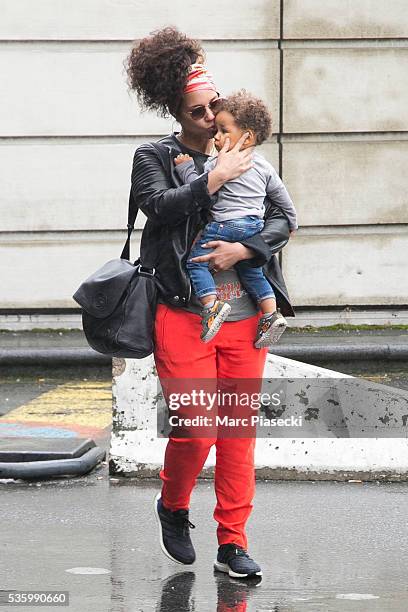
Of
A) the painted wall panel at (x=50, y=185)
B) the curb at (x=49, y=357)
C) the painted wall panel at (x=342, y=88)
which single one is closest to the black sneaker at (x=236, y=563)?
the curb at (x=49, y=357)

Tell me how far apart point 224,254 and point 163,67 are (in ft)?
2.42

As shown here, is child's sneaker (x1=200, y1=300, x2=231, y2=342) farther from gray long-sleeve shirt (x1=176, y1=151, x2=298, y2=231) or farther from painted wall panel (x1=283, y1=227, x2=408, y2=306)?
painted wall panel (x1=283, y1=227, x2=408, y2=306)

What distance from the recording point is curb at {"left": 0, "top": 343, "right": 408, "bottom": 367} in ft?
36.6

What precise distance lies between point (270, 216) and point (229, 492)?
3.47ft

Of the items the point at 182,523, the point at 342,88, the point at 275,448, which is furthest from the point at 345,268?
the point at 182,523

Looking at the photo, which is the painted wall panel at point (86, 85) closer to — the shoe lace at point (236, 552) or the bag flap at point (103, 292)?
the bag flap at point (103, 292)

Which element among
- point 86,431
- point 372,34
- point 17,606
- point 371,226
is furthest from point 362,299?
point 17,606

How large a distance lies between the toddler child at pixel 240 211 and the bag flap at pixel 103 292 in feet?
0.83

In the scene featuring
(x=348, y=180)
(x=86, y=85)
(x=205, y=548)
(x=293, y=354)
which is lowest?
(x=293, y=354)

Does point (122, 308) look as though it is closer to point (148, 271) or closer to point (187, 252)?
point (148, 271)

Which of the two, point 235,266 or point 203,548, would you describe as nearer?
point 235,266

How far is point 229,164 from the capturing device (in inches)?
191

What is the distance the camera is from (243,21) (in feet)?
41.2

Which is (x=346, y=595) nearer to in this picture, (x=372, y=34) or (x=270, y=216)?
(x=270, y=216)
